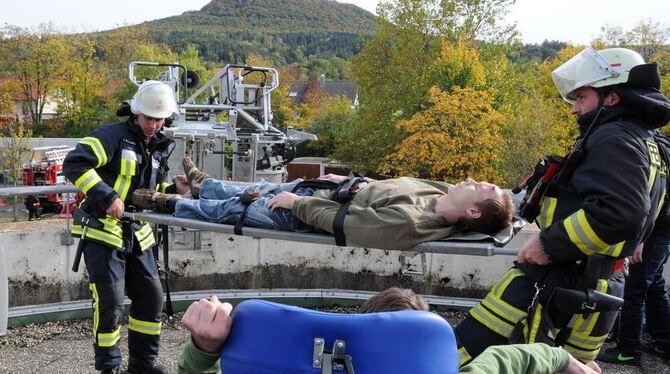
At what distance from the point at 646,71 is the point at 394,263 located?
10.6 ft

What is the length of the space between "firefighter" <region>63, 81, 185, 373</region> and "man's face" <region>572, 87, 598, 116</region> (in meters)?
2.50

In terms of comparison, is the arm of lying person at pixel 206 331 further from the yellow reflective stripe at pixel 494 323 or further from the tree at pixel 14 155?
the tree at pixel 14 155

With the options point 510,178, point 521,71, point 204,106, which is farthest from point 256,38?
point 204,106

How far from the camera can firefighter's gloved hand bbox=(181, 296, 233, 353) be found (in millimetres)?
1409

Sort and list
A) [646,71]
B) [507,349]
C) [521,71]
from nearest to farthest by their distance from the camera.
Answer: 1. [507,349]
2. [646,71]
3. [521,71]

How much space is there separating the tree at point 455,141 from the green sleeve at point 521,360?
20568 mm

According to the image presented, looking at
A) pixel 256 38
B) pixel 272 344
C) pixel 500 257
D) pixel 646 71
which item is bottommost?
pixel 500 257

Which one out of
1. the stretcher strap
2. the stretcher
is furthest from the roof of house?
the stretcher strap

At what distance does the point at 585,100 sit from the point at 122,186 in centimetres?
280

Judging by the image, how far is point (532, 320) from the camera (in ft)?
8.52

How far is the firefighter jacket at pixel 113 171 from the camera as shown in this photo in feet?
12.1

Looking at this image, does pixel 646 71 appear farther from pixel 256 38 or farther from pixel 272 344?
pixel 256 38

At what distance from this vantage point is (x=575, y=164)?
2578 mm

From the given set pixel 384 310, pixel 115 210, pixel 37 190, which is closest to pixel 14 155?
pixel 37 190
